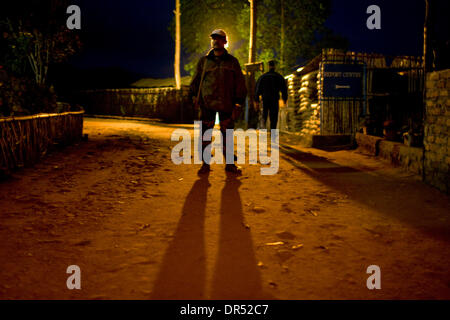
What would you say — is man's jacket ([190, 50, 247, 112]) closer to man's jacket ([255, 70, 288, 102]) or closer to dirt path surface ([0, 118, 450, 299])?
dirt path surface ([0, 118, 450, 299])

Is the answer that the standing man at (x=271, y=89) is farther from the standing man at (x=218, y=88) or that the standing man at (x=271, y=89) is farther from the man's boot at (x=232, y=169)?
the man's boot at (x=232, y=169)

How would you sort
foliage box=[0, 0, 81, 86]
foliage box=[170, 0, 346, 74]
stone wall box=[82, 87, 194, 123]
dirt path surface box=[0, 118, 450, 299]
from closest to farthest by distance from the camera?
dirt path surface box=[0, 118, 450, 299], foliage box=[0, 0, 81, 86], stone wall box=[82, 87, 194, 123], foliage box=[170, 0, 346, 74]

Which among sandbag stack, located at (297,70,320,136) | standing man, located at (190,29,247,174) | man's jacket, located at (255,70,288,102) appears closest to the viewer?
standing man, located at (190,29,247,174)

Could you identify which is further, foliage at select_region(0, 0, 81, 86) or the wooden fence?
foliage at select_region(0, 0, 81, 86)

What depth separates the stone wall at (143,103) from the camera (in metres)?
21.3

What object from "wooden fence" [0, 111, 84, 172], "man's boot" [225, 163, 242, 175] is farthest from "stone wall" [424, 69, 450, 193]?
"wooden fence" [0, 111, 84, 172]

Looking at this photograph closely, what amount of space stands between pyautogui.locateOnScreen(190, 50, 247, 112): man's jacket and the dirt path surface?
1080 millimetres

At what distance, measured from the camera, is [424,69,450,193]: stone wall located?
4714 millimetres

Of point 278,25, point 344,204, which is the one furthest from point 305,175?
point 278,25

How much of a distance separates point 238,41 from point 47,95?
21.4 metres

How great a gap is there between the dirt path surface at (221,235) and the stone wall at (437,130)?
0.74ft

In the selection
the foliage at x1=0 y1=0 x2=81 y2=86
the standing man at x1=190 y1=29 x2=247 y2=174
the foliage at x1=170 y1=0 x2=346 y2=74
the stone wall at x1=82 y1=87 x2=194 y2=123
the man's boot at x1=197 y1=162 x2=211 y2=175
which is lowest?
the man's boot at x1=197 y1=162 x2=211 y2=175

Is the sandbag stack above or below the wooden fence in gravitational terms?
above
